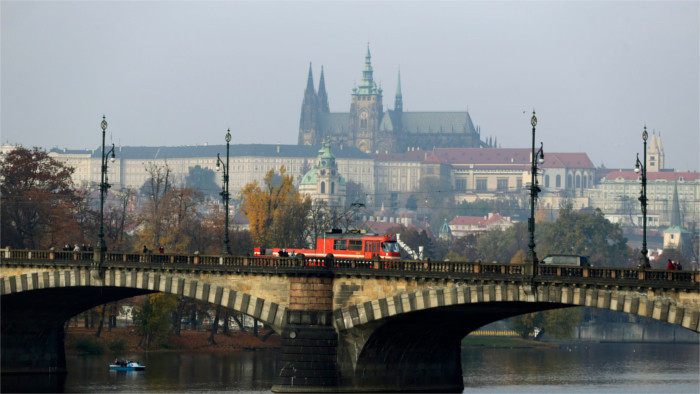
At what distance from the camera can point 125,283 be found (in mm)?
83062

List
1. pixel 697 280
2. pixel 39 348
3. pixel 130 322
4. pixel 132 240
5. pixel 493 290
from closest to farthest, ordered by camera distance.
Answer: pixel 697 280 → pixel 493 290 → pixel 39 348 → pixel 130 322 → pixel 132 240

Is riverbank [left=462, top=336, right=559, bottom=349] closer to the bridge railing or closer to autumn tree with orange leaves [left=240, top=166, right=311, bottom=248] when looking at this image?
autumn tree with orange leaves [left=240, top=166, right=311, bottom=248]

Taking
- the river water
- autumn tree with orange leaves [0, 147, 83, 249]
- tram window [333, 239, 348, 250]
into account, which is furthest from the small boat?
tram window [333, 239, 348, 250]

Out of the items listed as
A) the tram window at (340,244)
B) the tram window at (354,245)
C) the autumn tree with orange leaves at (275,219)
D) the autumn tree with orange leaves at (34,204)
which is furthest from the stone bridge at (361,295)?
the autumn tree with orange leaves at (275,219)

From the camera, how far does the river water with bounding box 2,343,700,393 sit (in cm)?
9038

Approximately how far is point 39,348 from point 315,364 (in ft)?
79.7

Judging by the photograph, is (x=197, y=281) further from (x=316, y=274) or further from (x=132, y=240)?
(x=132, y=240)

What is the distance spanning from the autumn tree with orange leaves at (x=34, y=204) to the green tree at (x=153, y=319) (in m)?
9.83

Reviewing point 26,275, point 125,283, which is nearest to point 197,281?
point 125,283

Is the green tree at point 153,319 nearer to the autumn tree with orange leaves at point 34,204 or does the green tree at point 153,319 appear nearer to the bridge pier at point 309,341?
the autumn tree with orange leaves at point 34,204

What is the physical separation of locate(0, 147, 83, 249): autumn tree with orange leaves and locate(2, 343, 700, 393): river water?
15.7 meters

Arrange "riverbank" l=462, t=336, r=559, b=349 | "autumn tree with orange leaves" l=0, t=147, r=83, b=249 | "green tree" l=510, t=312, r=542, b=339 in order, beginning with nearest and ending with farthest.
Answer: "autumn tree with orange leaves" l=0, t=147, r=83, b=249 < "riverbank" l=462, t=336, r=559, b=349 < "green tree" l=510, t=312, r=542, b=339

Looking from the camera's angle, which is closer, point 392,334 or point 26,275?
point 392,334

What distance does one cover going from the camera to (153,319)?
118938mm
